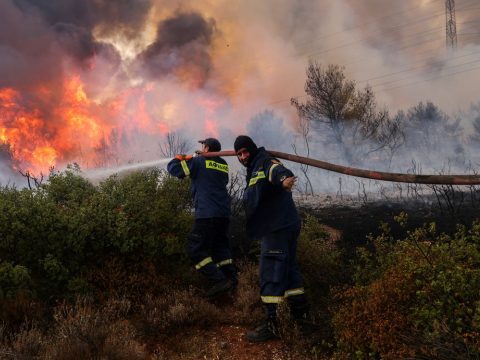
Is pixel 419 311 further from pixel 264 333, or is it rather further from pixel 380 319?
pixel 264 333

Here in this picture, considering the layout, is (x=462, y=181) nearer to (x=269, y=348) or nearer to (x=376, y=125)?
(x=269, y=348)

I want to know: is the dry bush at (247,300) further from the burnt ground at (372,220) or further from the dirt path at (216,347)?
the burnt ground at (372,220)

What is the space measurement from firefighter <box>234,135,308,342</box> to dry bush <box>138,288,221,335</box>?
63cm

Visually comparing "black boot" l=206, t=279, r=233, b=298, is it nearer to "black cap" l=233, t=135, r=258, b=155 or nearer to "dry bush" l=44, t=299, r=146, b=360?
"dry bush" l=44, t=299, r=146, b=360

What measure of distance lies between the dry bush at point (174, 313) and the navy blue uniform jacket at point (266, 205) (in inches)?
41.6

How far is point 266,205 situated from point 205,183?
1437 mm

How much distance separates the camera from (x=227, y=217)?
532 centimetres

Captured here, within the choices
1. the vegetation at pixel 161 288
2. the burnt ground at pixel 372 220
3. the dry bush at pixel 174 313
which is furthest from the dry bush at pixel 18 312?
the burnt ground at pixel 372 220

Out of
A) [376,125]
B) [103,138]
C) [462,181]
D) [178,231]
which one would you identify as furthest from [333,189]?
[103,138]

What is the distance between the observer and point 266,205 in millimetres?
4035

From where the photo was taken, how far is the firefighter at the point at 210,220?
5.05 m

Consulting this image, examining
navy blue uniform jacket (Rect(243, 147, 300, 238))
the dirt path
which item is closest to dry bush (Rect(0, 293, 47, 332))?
the dirt path

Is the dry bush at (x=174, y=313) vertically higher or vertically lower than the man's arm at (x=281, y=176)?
lower

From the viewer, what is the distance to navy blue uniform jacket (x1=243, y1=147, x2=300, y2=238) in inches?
155
